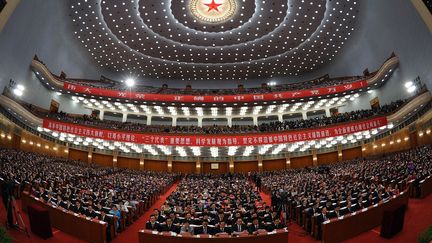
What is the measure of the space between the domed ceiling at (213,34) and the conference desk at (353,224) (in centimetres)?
1876

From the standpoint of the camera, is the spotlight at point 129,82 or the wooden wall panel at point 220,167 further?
the spotlight at point 129,82

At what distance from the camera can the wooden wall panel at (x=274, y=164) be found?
2842cm

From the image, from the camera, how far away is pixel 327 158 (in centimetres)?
2759

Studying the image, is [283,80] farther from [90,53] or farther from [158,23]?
[90,53]

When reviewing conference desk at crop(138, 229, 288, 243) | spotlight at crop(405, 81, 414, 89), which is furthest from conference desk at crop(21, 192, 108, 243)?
spotlight at crop(405, 81, 414, 89)

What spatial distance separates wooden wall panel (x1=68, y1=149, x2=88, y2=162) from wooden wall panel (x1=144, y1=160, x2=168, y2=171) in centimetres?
597

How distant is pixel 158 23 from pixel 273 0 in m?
10.1

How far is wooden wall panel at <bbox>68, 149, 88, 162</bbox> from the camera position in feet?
90.6

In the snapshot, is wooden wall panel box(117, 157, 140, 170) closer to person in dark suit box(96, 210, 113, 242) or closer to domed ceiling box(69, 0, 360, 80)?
domed ceiling box(69, 0, 360, 80)

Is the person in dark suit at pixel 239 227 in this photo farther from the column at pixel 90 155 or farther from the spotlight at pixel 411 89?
the column at pixel 90 155

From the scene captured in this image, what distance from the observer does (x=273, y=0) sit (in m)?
21.7

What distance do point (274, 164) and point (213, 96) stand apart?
9.43 metres

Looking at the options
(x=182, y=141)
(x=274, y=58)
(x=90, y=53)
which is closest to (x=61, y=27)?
(x=90, y=53)

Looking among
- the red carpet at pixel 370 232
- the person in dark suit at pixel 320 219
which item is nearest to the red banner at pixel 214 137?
the red carpet at pixel 370 232
